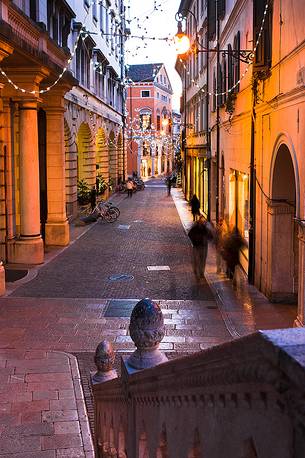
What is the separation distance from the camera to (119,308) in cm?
1276

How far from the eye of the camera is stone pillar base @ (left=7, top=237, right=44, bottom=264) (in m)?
17.7

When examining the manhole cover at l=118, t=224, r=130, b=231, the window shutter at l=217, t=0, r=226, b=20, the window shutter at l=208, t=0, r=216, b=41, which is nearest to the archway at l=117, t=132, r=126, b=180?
the manhole cover at l=118, t=224, r=130, b=231

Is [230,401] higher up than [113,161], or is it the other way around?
[113,161]

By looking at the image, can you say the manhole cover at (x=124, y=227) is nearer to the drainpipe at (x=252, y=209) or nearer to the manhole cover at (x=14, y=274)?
the manhole cover at (x=14, y=274)

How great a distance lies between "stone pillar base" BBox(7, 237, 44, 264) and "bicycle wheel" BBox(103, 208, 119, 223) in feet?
37.8

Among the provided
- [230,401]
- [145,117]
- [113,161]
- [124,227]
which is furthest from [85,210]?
[145,117]

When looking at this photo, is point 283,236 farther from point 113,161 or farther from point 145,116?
point 145,116

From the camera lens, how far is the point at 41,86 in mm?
19375

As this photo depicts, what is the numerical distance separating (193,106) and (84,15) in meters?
11.1

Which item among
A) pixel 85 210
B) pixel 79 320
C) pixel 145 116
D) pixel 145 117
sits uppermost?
pixel 145 116

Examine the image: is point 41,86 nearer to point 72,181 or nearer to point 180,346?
point 72,181

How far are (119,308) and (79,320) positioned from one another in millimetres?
1196

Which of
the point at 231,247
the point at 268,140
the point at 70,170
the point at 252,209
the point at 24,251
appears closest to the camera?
the point at 268,140

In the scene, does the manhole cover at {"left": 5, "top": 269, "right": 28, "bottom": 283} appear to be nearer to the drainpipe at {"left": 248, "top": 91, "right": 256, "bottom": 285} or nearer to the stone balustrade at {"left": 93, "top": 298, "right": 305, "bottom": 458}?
the drainpipe at {"left": 248, "top": 91, "right": 256, "bottom": 285}
